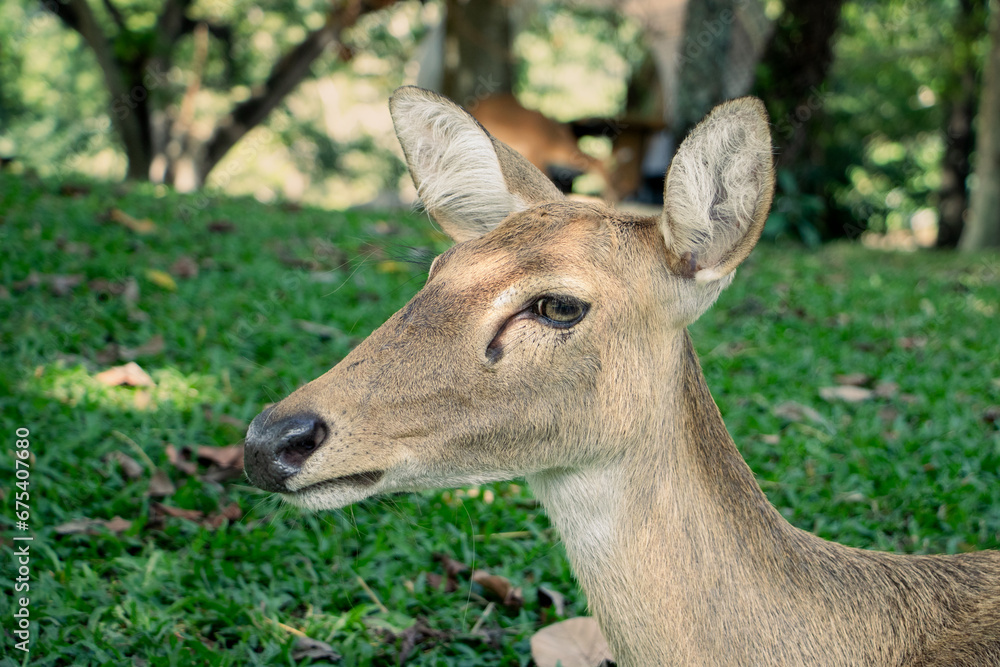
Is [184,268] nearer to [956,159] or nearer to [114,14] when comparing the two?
[114,14]

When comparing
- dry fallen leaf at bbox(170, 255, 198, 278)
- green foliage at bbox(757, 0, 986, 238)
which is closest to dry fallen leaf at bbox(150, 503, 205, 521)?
dry fallen leaf at bbox(170, 255, 198, 278)

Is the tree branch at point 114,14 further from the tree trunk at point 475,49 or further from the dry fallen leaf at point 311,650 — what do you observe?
the dry fallen leaf at point 311,650

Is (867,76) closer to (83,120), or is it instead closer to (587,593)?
(587,593)

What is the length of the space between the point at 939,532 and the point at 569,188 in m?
9.06

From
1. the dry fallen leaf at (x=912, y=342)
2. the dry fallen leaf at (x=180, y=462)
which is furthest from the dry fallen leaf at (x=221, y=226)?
the dry fallen leaf at (x=912, y=342)

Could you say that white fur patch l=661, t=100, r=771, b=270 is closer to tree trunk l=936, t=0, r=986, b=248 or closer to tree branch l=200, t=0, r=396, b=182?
tree branch l=200, t=0, r=396, b=182

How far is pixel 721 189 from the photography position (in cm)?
195

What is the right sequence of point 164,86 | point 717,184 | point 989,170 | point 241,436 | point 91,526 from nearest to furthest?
point 717,184, point 91,526, point 241,436, point 989,170, point 164,86

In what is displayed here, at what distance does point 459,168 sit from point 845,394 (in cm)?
330

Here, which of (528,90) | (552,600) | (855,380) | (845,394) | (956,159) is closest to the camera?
(552,600)

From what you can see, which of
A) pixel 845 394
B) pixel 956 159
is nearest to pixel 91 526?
pixel 845 394

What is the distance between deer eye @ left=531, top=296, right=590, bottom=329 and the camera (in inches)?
76.6

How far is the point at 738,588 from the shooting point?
2.03 metres

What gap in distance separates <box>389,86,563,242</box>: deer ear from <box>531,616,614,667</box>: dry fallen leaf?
129 centimetres
